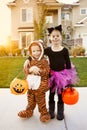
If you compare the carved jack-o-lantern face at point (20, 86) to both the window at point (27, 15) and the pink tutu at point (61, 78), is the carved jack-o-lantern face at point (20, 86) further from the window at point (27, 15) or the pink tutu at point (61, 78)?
the window at point (27, 15)

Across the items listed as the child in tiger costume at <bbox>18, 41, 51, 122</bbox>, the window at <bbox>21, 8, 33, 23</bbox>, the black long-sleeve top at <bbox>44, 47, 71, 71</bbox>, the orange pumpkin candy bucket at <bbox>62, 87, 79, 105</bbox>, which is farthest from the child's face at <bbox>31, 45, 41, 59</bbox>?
the window at <bbox>21, 8, 33, 23</bbox>

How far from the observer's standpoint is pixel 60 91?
4281 mm

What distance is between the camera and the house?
80.4ft

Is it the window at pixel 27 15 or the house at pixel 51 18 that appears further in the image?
the window at pixel 27 15

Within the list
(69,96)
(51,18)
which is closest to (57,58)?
(69,96)

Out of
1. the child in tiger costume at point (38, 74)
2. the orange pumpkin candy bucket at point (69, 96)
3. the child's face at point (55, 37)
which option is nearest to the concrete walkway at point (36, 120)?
the child in tiger costume at point (38, 74)

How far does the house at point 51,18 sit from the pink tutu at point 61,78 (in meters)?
19.8

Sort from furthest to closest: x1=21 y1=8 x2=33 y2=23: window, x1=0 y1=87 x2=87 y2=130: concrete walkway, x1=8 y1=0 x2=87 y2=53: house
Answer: x1=21 y1=8 x2=33 y2=23: window < x1=8 y1=0 x2=87 y2=53: house < x1=0 y1=87 x2=87 y2=130: concrete walkway

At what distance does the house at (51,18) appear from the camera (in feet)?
80.4

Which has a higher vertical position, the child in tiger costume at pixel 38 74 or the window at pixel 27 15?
the window at pixel 27 15

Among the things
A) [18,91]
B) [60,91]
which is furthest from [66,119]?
[18,91]

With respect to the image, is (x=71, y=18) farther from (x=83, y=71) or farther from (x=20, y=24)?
(x=83, y=71)

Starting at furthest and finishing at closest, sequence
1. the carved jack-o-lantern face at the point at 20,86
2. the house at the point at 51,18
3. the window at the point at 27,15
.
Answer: the window at the point at 27,15, the house at the point at 51,18, the carved jack-o-lantern face at the point at 20,86

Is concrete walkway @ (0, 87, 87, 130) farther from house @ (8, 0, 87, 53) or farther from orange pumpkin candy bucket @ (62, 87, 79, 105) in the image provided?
house @ (8, 0, 87, 53)
